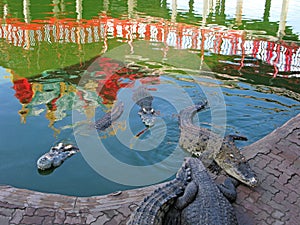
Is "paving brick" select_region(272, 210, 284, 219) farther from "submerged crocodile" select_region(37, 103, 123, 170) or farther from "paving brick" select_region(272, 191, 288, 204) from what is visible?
"submerged crocodile" select_region(37, 103, 123, 170)

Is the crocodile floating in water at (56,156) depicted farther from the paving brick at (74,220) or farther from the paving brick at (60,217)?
the paving brick at (74,220)

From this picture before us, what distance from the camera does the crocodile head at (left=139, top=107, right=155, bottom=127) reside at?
22.4 feet

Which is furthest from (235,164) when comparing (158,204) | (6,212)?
(6,212)

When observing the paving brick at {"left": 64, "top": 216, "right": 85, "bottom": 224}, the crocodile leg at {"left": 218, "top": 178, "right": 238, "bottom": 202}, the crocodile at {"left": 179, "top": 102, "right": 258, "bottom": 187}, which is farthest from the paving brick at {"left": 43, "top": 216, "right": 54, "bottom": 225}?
Result: the crocodile at {"left": 179, "top": 102, "right": 258, "bottom": 187}

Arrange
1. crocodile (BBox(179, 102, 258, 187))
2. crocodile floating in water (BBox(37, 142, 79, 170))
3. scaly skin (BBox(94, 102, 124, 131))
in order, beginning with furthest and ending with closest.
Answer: scaly skin (BBox(94, 102, 124, 131))
crocodile floating in water (BBox(37, 142, 79, 170))
crocodile (BBox(179, 102, 258, 187))

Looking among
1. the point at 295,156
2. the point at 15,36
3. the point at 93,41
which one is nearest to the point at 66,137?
the point at 295,156

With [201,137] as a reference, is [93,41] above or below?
above

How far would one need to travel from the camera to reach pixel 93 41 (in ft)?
42.8

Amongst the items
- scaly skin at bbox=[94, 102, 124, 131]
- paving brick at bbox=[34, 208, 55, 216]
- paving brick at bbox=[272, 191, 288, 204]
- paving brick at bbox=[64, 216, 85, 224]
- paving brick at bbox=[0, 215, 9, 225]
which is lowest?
paving brick at bbox=[64, 216, 85, 224]

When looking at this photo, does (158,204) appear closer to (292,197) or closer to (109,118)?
(292,197)

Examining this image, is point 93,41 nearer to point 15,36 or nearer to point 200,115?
point 15,36

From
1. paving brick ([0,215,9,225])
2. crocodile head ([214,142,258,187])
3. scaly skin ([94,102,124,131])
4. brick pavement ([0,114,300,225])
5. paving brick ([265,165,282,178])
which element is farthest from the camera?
scaly skin ([94,102,124,131])

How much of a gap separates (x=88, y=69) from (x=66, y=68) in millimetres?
684

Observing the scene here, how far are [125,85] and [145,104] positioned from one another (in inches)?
63.8
